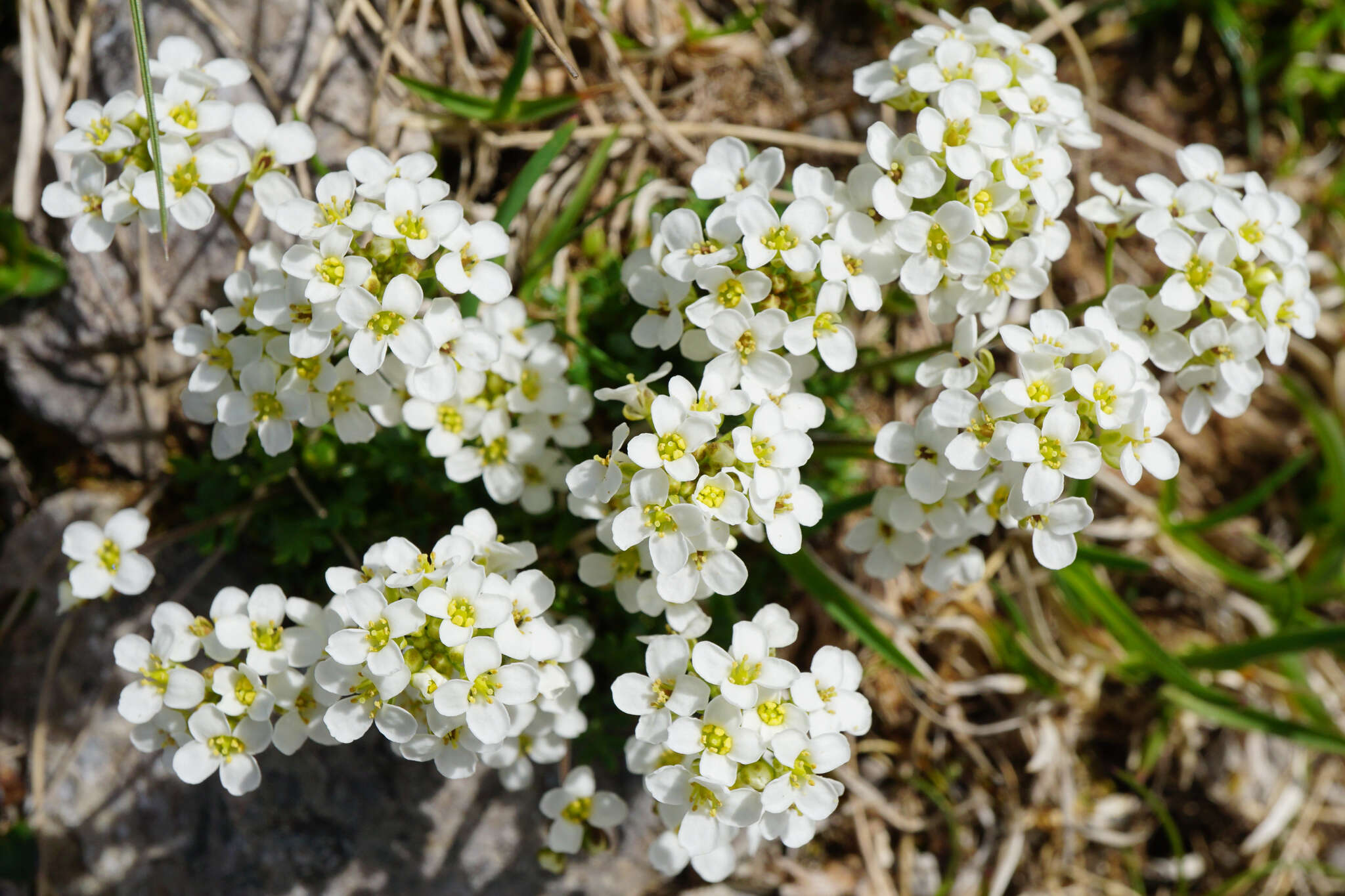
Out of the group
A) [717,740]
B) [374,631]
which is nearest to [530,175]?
[374,631]

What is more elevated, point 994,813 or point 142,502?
point 142,502

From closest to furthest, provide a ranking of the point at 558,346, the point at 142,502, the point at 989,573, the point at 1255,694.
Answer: the point at 558,346 → the point at 142,502 → the point at 989,573 → the point at 1255,694

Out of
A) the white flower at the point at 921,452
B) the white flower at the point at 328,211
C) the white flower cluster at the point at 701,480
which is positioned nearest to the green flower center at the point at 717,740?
the white flower cluster at the point at 701,480

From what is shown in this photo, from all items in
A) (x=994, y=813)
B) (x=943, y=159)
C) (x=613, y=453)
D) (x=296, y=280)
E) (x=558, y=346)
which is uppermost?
(x=943, y=159)

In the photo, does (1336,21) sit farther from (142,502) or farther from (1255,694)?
(142,502)

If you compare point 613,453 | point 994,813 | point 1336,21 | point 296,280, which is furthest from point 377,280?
point 1336,21

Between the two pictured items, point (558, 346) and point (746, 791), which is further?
point (558, 346)
